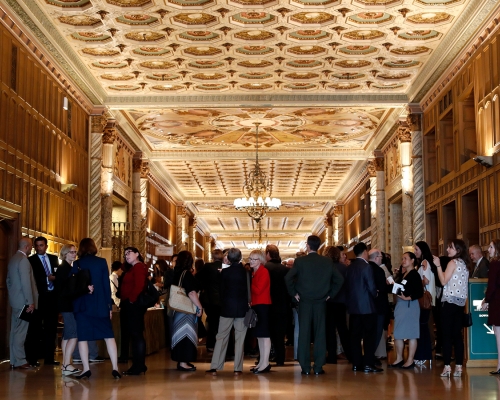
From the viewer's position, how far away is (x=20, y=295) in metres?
9.66

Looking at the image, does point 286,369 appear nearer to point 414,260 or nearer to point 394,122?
point 414,260

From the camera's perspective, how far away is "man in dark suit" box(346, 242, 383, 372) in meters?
9.03

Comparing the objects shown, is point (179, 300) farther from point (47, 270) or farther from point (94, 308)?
point (47, 270)

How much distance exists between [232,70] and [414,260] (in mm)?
6861

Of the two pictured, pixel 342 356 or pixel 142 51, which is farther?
pixel 142 51

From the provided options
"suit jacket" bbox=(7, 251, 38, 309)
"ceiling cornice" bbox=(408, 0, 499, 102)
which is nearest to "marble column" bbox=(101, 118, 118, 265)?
"ceiling cornice" bbox=(408, 0, 499, 102)

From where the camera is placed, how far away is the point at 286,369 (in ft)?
31.5

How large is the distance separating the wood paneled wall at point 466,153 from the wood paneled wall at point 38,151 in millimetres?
7020

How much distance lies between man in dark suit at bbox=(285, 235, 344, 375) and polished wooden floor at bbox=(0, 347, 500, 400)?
0.89 ft

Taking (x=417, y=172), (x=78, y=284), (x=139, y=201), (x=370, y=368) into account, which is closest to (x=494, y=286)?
(x=370, y=368)

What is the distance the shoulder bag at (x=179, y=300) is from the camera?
8938 millimetres

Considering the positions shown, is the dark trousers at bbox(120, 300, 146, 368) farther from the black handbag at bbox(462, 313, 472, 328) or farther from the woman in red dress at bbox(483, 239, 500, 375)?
the woman in red dress at bbox(483, 239, 500, 375)

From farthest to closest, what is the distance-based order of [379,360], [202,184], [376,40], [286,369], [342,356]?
[202,184], [376,40], [342,356], [379,360], [286,369]

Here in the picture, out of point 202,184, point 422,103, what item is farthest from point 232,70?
point 202,184
